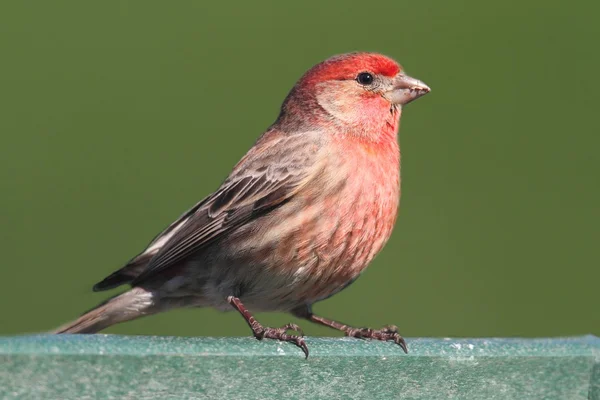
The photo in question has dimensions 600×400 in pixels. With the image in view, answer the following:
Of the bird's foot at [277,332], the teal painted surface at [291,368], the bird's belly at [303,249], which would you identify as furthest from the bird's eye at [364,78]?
the teal painted surface at [291,368]

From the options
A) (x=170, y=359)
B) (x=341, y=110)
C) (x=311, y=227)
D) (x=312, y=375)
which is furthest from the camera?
(x=341, y=110)

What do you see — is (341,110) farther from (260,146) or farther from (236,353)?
(236,353)

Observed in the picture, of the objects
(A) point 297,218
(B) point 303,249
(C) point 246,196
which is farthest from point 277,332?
(C) point 246,196

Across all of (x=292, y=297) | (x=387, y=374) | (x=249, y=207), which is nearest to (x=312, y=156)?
(x=249, y=207)

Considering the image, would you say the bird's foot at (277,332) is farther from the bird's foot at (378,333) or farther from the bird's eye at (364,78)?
the bird's eye at (364,78)

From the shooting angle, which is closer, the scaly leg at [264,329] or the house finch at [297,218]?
the scaly leg at [264,329]

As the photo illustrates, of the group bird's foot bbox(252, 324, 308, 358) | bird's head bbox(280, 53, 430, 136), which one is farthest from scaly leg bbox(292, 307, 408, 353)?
bird's head bbox(280, 53, 430, 136)

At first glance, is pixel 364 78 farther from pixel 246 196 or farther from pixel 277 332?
pixel 277 332
